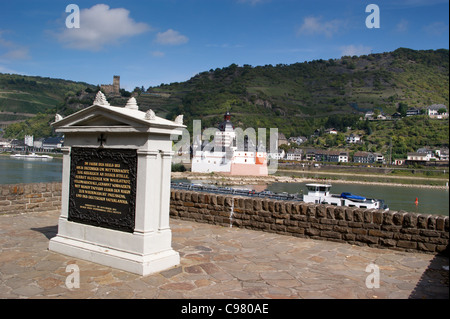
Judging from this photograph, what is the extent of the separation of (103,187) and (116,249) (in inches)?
38.0

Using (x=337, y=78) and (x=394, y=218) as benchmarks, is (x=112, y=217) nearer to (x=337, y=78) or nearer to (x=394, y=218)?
(x=394, y=218)

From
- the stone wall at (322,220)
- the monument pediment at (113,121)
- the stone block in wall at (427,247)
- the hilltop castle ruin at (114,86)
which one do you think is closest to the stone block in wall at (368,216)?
the stone wall at (322,220)

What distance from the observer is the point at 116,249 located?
541cm

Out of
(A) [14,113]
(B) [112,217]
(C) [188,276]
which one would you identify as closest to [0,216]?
(B) [112,217]

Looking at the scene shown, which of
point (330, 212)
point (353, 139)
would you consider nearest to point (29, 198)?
point (330, 212)

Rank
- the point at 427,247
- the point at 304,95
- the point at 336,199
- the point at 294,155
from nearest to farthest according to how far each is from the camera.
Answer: the point at 427,247
the point at 336,199
the point at 294,155
the point at 304,95

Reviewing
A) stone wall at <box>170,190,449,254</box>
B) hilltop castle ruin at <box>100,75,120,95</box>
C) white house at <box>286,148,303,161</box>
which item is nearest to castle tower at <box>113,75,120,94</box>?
hilltop castle ruin at <box>100,75,120,95</box>

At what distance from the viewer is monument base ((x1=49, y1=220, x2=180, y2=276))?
512 centimetres

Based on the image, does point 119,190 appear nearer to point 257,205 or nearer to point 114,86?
point 257,205

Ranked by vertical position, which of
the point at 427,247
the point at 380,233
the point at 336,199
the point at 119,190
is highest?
the point at 119,190

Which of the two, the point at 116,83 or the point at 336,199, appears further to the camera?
the point at 116,83

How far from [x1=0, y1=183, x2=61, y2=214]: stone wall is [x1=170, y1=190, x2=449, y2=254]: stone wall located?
3.31 m

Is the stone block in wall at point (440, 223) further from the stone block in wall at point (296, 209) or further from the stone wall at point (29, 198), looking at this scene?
the stone wall at point (29, 198)

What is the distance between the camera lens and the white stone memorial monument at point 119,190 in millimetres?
5242
